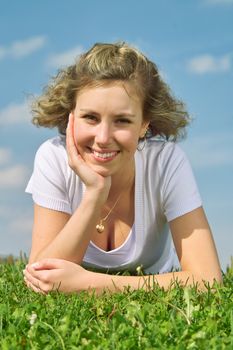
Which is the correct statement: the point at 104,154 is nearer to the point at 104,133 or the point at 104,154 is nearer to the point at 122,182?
the point at 104,133

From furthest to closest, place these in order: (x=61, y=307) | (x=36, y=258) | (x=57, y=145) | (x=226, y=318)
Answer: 1. (x=57, y=145)
2. (x=36, y=258)
3. (x=61, y=307)
4. (x=226, y=318)

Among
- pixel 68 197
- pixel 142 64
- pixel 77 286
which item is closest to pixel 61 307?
pixel 77 286

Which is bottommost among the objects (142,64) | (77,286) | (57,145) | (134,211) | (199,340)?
(199,340)

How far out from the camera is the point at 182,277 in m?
5.96

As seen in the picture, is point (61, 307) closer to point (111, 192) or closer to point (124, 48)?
point (111, 192)

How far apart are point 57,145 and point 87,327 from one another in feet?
9.60

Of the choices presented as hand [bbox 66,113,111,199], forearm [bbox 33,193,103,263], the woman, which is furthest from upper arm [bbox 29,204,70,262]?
hand [bbox 66,113,111,199]

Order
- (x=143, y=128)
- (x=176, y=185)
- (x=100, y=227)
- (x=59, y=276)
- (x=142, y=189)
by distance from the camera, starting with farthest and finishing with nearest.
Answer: (x=100, y=227)
(x=142, y=189)
(x=176, y=185)
(x=143, y=128)
(x=59, y=276)

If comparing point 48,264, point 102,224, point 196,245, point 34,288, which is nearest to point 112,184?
point 102,224

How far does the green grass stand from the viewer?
3830mm

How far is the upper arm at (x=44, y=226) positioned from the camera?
6344 millimetres

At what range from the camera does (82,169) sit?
6.22 m

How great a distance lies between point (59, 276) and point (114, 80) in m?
1.63

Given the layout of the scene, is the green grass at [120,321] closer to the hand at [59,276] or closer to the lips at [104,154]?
the hand at [59,276]
